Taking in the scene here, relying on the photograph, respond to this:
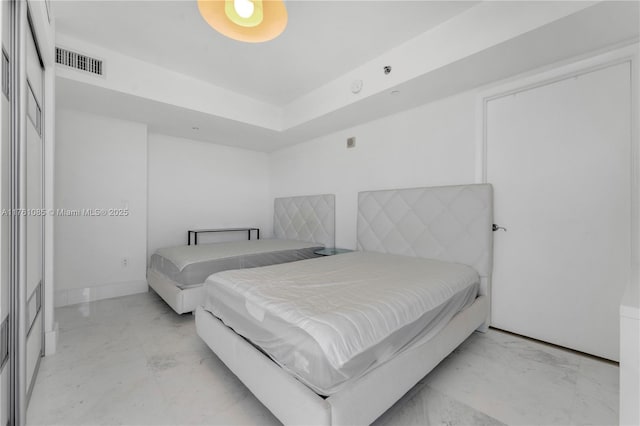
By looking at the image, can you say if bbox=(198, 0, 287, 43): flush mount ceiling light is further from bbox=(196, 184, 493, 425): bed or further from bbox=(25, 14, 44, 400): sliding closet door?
bbox=(196, 184, 493, 425): bed

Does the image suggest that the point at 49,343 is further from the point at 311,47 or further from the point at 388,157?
the point at 388,157

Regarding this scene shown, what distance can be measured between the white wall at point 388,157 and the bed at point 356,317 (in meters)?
0.35

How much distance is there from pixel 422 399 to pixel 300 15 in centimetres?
291

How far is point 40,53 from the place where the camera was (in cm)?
194

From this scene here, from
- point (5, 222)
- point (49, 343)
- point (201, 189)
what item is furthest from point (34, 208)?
point (201, 189)

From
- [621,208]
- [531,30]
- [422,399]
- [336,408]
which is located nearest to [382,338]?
[336,408]

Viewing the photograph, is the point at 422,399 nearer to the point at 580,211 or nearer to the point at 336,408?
the point at 336,408

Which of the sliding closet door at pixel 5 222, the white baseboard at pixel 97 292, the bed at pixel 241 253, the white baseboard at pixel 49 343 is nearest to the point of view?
the sliding closet door at pixel 5 222

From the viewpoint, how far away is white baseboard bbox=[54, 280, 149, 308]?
3283 mm

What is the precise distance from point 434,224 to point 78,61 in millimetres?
3828

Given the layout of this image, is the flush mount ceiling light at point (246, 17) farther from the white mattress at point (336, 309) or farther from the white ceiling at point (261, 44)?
the white mattress at point (336, 309)

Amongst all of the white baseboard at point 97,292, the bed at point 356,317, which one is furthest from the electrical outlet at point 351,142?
the white baseboard at point 97,292

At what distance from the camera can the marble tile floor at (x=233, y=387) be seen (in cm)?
150

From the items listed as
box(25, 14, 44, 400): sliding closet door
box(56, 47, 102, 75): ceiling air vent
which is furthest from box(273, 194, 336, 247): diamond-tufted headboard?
box(25, 14, 44, 400): sliding closet door
